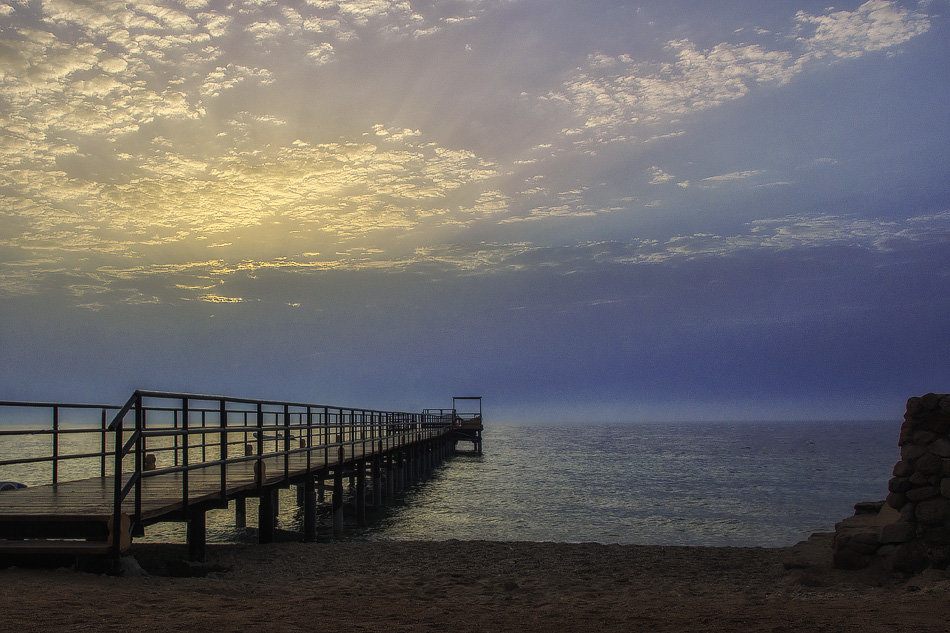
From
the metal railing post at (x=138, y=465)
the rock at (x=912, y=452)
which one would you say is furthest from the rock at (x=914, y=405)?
the metal railing post at (x=138, y=465)

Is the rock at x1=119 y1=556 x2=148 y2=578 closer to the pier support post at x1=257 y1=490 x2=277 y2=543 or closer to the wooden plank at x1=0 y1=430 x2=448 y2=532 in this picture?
the wooden plank at x1=0 y1=430 x2=448 y2=532

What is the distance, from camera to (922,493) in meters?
9.12

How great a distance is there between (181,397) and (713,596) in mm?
6439

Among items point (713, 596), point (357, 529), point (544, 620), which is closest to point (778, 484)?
point (357, 529)

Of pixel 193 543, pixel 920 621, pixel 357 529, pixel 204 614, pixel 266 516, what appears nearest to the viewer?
pixel 204 614

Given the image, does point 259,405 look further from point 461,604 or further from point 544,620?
point 544,620

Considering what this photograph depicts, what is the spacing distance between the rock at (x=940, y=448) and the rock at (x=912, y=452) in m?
0.09

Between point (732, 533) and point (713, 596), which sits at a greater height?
point (713, 596)

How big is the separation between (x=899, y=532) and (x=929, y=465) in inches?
37.2

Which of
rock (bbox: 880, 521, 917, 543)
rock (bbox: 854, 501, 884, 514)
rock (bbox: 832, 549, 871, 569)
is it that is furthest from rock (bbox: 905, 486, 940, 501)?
rock (bbox: 854, 501, 884, 514)

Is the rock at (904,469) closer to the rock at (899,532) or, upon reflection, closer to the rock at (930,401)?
the rock at (899,532)

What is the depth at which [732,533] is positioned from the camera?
19781 mm

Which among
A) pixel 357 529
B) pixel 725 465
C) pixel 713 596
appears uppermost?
pixel 713 596

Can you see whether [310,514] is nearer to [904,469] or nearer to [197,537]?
[197,537]
